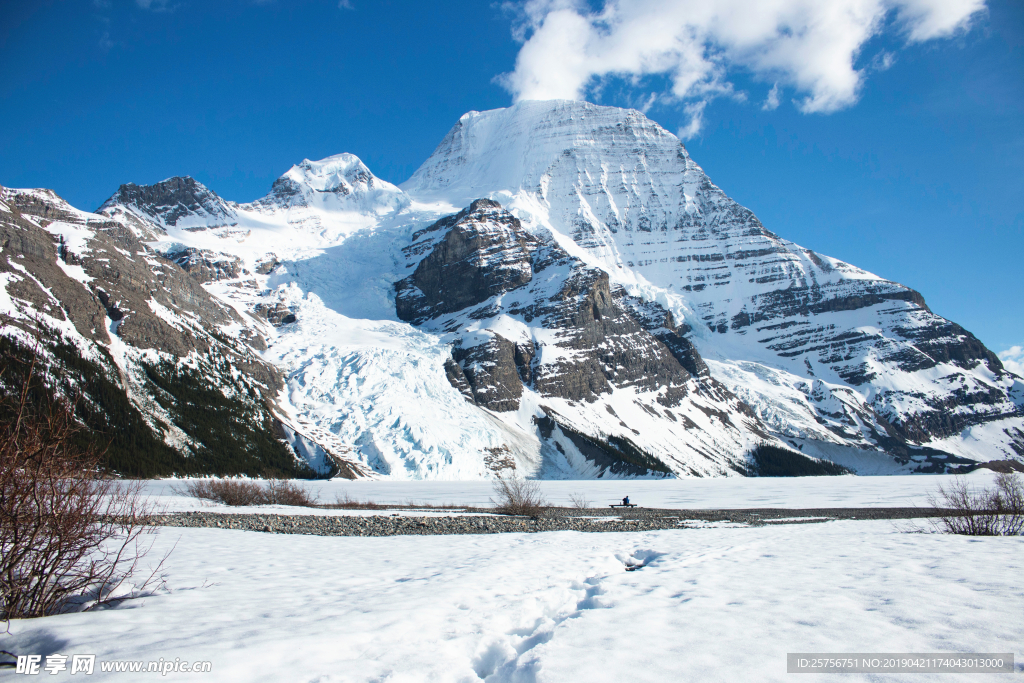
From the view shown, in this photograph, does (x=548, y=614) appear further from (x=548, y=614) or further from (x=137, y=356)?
(x=137, y=356)

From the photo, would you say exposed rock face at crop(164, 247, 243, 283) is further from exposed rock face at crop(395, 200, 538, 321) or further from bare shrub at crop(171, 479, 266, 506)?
bare shrub at crop(171, 479, 266, 506)

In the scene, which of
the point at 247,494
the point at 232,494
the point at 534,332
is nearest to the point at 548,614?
the point at 232,494

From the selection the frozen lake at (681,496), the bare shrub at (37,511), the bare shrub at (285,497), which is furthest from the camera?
the bare shrub at (285,497)

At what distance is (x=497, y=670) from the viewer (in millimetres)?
6902

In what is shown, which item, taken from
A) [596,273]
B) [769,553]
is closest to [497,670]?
[769,553]

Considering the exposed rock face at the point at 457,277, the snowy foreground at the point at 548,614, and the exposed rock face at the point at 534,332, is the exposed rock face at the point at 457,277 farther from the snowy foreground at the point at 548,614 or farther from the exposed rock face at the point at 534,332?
the snowy foreground at the point at 548,614

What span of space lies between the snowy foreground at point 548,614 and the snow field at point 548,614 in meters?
0.04

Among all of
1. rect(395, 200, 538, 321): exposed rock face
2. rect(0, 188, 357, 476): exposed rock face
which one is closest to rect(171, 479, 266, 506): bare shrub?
rect(0, 188, 357, 476): exposed rock face

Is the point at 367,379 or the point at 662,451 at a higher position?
the point at 367,379

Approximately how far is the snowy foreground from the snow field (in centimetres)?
4

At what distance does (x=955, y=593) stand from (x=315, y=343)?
13076 cm

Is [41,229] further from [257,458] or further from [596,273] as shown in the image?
[596,273]

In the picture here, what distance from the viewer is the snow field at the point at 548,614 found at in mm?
6535

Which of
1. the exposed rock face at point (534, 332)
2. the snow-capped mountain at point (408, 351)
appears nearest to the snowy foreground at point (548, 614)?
the snow-capped mountain at point (408, 351)
